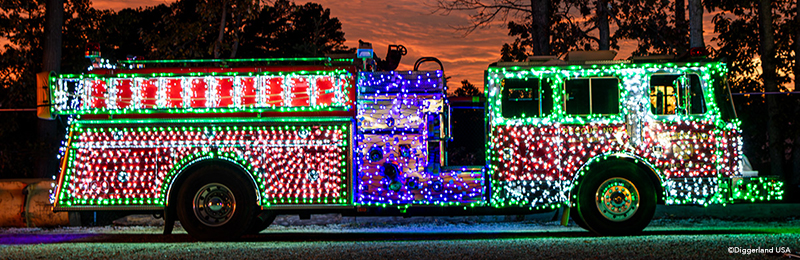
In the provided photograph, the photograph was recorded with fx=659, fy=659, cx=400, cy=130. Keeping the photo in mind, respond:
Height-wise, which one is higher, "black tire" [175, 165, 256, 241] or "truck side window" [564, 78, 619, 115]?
"truck side window" [564, 78, 619, 115]

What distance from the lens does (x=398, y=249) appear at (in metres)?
7.71

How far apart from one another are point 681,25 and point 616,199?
37.1 feet

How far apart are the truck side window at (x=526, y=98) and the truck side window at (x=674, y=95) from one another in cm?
147

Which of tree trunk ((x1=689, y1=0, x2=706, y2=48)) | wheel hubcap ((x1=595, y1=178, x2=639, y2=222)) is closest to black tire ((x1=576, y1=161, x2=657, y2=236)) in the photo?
wheel hubcap ((x1=595, y1=178, x2=639, y2=222))

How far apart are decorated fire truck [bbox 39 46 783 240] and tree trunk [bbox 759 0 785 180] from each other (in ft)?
21.1

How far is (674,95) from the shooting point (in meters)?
9.30

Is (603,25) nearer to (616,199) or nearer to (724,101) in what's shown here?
(724,101)

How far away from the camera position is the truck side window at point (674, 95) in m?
9.15

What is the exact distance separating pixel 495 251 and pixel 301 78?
12.1 ft

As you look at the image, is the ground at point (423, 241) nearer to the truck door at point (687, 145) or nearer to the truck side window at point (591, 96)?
the truck door at point (687, 145)

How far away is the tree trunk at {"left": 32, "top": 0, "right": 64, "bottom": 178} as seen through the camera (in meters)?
16.1

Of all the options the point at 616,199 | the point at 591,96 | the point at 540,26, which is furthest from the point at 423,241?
the point at 540,26

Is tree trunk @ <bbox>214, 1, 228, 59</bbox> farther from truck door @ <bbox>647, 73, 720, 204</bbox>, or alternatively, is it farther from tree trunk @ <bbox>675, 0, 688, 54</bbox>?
tree trunk @ <bbox>675, 0, 688, 54</bbox>

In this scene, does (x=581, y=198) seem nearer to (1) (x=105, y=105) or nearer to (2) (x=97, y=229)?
(1) (x=105, y=105)
